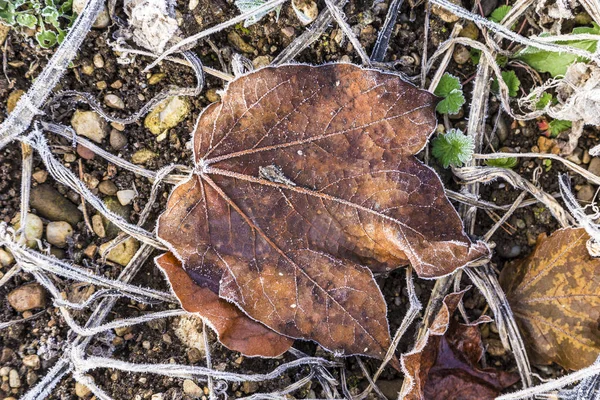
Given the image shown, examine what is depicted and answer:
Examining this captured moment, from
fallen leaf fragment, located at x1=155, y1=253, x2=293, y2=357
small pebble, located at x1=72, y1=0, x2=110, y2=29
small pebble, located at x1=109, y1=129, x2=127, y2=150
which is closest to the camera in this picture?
fallen leaf fragment, located at x1=155, y1=253, x2=293, y2=357

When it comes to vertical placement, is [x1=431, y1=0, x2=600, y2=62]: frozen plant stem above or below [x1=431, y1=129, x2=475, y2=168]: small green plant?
above

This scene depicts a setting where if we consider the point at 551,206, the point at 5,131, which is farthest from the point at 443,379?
the point at 5,131

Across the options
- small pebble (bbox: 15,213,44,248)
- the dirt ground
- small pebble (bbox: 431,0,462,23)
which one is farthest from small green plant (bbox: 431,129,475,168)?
small pebble (bbox: 15,213,44,248)

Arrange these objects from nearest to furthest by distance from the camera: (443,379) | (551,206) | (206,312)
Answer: (206,312) → (443,379) → (551,206)

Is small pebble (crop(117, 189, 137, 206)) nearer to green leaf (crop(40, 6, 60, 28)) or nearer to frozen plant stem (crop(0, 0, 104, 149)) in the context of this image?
frozen plant stem (crop(0, 0, 104, 149))

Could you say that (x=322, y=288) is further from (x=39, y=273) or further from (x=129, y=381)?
(x=39, y=273)

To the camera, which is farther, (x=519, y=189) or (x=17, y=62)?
(x=519, y=189)

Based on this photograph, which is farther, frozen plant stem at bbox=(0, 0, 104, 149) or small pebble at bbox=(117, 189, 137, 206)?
small pebble at bbox=(117, 189, 137, 206)

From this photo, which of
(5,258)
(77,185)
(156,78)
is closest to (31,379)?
(5,258)
